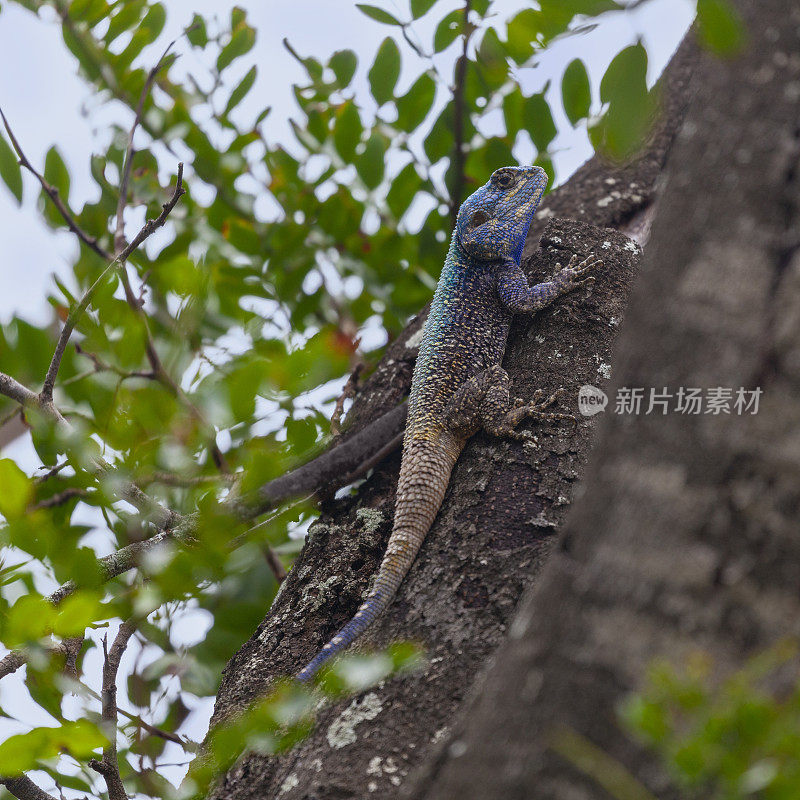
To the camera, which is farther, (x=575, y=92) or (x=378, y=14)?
(x=575, y=92)

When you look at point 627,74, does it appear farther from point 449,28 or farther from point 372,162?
point 372,162

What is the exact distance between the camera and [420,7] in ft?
8.48

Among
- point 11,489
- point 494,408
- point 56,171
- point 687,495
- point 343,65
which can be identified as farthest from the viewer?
point 343,65

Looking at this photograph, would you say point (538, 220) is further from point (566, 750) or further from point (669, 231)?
point (566, 750)

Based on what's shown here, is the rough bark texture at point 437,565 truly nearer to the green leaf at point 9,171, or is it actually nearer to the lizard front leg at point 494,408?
the lizard front leg at point 494,408

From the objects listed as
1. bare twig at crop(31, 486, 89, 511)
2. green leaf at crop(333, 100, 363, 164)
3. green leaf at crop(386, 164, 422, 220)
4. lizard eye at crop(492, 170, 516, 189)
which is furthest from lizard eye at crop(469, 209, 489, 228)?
bare twig at crop(31, 486, 89, 511)

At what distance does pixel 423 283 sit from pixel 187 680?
2.01 meters

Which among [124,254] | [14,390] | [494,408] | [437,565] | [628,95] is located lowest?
[437,565]

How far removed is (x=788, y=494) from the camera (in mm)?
726

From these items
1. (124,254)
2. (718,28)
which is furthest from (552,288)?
(718,28)

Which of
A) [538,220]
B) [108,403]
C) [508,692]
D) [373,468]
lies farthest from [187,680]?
[538,220]

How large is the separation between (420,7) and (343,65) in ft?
2.64

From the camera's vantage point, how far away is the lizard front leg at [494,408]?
2221mm

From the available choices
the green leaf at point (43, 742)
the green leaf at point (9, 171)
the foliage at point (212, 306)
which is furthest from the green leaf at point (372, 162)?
the green leaf at point (43, 742)
